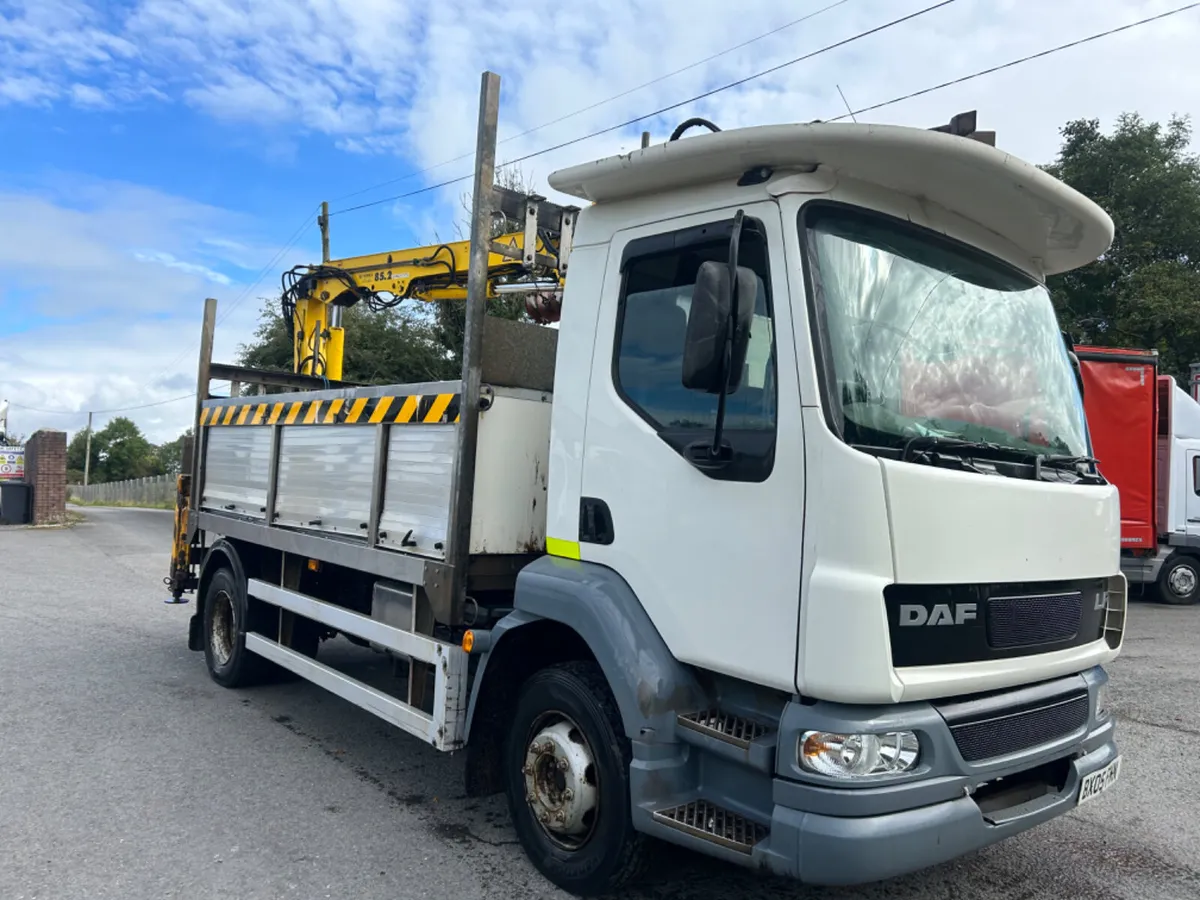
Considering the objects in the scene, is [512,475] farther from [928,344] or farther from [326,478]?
[928,344]

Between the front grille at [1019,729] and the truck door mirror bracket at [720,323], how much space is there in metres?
1.32

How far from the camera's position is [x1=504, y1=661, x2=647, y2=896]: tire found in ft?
10.7

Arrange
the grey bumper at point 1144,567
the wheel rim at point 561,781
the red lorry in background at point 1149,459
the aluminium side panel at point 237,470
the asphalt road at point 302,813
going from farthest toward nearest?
the grey bumper at point 1144,567
the red lorry in background at point 1149,459
the aluminium side panel at point 237,470
the asphalt road at point 302,813
the wheel rim at point 561,781

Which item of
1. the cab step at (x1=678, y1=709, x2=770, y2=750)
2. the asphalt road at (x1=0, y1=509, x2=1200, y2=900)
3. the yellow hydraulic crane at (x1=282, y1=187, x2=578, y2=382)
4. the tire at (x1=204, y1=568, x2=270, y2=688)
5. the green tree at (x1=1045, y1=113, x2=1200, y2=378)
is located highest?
the green tree at (x1=1045, y1=113, x2=1200, y2=378)

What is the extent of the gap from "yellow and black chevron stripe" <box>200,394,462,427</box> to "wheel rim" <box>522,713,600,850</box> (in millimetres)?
1431

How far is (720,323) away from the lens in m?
2.80

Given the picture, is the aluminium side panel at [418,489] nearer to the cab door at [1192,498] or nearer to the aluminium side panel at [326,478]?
the aluminium side panel at [326,478]

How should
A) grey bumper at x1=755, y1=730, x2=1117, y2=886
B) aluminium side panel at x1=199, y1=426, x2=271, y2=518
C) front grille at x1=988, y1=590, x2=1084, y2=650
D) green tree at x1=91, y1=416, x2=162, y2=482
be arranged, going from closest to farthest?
grey bumper at x1=755, y1=730, x2=1117, y2=886 → front grille at x1=988, y1=590, x2=1084, y2=650 → aluminium side panel at x1=199, y1=426, x2=271, y2=518 → green tree at x1=91, y1=416, x2=162, y2=482

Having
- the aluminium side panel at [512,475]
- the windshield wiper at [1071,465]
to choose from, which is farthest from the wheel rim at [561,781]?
the windshield wiper at [1071,465]

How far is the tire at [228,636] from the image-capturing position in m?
6.36

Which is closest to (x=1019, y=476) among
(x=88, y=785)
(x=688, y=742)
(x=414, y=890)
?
(x=688, y=742)

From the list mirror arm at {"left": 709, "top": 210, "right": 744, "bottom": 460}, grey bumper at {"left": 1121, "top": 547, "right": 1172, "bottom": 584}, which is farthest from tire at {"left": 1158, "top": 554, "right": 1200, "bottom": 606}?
mirror arm at {"left": 709, "top": 210, "right": 744, "bottom": 460}

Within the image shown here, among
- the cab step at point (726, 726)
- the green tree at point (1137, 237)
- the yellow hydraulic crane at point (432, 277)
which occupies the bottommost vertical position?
the cab step at point (726, 726)

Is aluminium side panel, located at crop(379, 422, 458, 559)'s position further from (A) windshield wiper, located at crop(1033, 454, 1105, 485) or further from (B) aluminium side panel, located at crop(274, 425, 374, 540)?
(A) windshield wiper, located at crop(1033, 454, 1105, 485)
